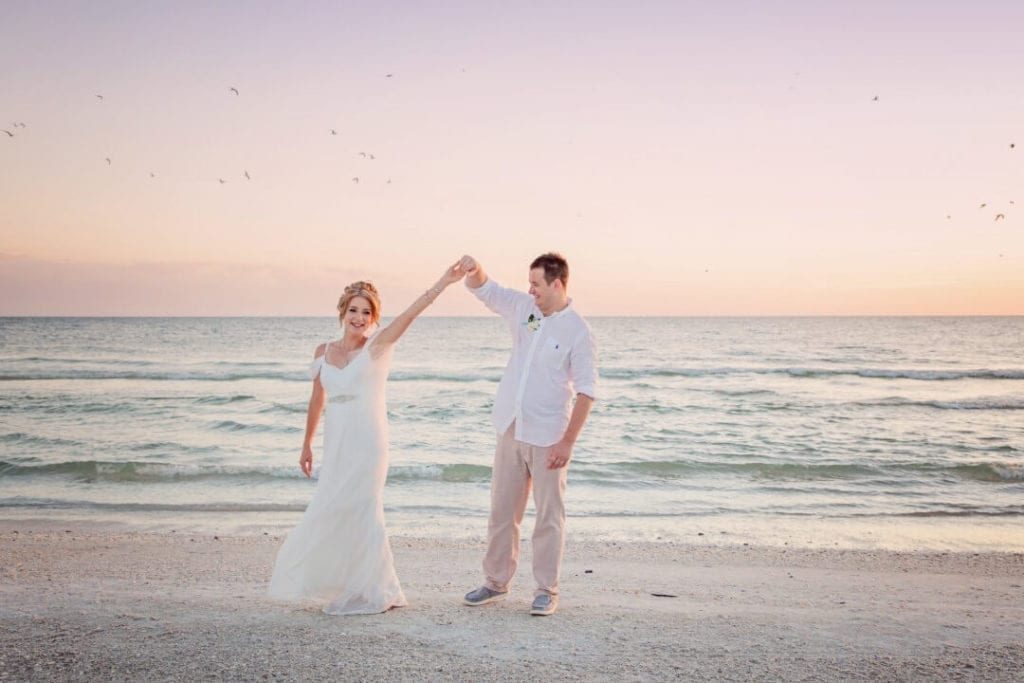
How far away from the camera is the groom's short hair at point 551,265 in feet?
15.0

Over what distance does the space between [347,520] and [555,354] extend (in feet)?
5.14

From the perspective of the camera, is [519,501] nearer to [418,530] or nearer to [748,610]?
[748,610]

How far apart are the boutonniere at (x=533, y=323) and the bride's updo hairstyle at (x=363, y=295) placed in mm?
914

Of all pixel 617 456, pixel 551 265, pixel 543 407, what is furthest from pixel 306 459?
pixel 617 456

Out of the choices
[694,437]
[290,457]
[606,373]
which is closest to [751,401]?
[694,437]

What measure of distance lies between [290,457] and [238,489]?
2.31 metres

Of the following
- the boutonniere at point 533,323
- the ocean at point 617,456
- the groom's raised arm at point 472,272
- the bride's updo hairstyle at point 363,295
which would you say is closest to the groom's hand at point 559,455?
the boutonniere at point 533,323

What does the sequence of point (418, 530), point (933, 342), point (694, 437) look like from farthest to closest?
point (933, 342) < point (694, 437) < point (418, 530)

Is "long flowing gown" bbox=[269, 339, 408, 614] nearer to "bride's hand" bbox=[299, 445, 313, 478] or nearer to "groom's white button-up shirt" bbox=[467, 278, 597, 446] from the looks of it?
"bride's hand" bbox=[299, 445, 313, 478]

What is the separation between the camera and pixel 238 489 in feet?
32.6

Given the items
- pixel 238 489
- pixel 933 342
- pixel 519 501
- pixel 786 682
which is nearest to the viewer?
pixel 786 682

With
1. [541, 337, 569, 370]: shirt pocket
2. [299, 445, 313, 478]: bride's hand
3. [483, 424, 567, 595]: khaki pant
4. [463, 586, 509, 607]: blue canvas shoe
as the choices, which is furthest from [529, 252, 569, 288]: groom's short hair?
[463, 586, 509, 607]: blue canvas shoe

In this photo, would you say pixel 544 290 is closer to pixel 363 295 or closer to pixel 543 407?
pixel 543 407

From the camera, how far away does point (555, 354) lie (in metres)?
4.58
